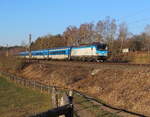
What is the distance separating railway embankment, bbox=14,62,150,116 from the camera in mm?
15853

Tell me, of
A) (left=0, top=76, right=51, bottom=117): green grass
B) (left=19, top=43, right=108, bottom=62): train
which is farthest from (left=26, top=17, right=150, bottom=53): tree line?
(left=0, top=76, right=51, bottom=117): green grass

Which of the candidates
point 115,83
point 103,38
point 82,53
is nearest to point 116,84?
point 115,83

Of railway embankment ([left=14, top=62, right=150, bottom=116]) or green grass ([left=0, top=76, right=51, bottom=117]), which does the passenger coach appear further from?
green grass ([left=0, top=76, right=51, bottom=117])

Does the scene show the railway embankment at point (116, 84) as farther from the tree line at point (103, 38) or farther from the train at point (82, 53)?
the tree line at point (103, 38)

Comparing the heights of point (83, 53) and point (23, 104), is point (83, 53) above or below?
above

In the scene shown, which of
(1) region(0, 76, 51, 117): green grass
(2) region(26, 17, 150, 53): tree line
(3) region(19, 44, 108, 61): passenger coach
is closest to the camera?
(1) region(0, 76, 51, 117): green grass

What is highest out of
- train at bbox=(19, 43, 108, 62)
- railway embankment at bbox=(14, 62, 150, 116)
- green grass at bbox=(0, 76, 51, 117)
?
train at bbox=(19, 43, 108, 62)

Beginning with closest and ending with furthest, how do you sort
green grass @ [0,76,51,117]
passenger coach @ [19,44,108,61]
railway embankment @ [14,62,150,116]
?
railway embankment @ [14,62,150,116] < green grass @ [0,76,51,117] < passenger coach @ [19,44,108,61]

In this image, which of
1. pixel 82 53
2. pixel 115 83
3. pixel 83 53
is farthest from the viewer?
pixel 82 53

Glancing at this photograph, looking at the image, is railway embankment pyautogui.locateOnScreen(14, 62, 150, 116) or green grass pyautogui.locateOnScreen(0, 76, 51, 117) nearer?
railway embankment pyautogui.locateOnScreen(14, 62, 150, 116)

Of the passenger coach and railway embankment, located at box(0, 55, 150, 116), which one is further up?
the passenger coach

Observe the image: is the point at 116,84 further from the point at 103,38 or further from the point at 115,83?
the point at 103,38

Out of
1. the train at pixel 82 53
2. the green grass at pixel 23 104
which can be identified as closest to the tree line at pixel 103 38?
the train at pixel 82 53

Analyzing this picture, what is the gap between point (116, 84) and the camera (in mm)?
20203
